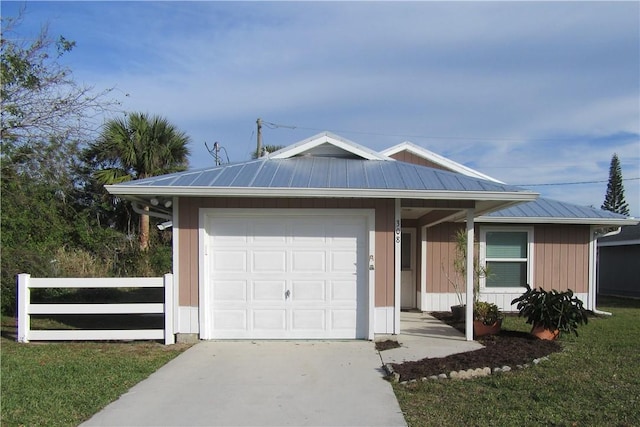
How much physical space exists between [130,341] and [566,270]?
10.7 meters

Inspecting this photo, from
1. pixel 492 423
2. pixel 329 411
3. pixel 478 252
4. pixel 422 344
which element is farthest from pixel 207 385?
pixel 478 252

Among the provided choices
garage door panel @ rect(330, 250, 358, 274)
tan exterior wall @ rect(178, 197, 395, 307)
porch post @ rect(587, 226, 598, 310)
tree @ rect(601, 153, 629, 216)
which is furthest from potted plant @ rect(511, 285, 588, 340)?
tree @ rect(601, 153, 629, 216)

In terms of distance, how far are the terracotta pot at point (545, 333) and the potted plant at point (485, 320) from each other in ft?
2.32

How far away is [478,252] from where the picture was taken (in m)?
13.1

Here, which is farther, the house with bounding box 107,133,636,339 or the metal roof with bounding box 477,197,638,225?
the metal roof with bounding box 477,197,638,225

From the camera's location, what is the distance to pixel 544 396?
5.73 meters

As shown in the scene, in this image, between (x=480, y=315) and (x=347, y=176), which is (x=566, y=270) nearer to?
(x=480, y=315)

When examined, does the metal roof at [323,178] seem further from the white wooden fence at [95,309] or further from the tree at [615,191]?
the tree at [615,191]

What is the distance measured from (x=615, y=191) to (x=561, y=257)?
28.2 meters

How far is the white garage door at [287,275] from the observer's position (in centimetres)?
909

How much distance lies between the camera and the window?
13.4 metres

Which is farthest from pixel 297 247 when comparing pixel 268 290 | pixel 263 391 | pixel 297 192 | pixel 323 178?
pixel 263 391

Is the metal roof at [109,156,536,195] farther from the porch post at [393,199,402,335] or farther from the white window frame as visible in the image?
the white window frame

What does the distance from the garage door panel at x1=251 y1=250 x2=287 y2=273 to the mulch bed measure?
2858 mm
